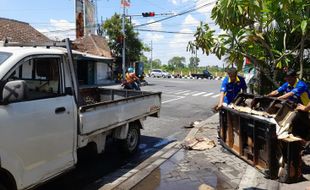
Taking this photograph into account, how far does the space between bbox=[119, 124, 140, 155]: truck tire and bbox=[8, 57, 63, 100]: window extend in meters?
2.61

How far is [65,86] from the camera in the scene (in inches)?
204

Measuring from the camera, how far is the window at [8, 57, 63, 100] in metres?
5.07

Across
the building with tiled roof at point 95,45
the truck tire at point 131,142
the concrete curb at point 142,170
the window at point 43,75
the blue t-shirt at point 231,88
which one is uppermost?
the building with tiled roof at point 95,45

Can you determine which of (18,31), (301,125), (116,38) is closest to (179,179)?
(301,125)

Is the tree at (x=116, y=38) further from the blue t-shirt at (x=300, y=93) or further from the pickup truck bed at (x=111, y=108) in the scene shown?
the blue t-shirt at (x=300, y=93)

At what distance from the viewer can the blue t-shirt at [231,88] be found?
7848mm

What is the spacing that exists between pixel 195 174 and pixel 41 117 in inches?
119

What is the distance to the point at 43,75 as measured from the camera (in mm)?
5211

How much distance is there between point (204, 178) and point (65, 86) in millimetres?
2746

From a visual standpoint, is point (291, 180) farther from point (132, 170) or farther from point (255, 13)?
point (255, 13)

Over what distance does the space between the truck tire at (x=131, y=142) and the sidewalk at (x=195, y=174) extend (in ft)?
1.51

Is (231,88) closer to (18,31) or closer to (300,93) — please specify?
(300,93)

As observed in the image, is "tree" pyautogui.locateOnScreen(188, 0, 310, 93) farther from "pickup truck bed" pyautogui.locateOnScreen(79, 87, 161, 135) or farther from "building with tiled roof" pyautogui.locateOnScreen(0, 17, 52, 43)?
"building with tiled roof" pyautogui.locateOnScreen(0, 17, 52, 43)

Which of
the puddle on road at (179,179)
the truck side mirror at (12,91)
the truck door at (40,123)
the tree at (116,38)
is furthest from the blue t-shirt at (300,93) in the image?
the tree at (116,38)
